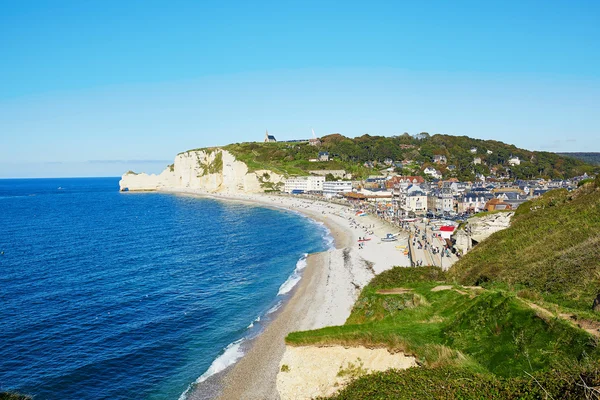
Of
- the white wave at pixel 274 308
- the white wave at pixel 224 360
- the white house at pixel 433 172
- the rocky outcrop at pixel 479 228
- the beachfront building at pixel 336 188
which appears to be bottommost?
the white wave at pixel 224 360

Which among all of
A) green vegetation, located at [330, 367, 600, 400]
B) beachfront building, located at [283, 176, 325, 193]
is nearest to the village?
beachfront building, located at [283, 176, 325, 193]

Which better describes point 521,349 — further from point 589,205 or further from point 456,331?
point 589,205

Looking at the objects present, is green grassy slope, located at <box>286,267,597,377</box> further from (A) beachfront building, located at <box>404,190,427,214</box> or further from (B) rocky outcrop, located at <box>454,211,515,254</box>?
(A) beachfront building, located at <box>404,190,427,214</box>

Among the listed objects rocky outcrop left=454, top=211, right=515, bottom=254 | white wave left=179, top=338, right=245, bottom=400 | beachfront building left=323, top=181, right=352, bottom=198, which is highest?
beachfront building left=323, top=181, right=352, bottom=198

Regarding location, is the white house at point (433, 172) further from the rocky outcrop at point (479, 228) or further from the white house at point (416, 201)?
the rocky outcrop at point (479, 228)

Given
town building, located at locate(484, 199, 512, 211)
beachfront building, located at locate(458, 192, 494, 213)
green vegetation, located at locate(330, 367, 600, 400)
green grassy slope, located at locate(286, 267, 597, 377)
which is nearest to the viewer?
green vegetation, located at locate(330, 367, 600, 400)

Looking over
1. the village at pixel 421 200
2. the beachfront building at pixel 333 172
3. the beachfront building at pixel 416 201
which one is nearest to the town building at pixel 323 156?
the village at pixel 421 200

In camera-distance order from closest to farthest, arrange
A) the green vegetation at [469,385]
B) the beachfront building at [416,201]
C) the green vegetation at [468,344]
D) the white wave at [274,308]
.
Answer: the green vegetation at [469,385]
the green vegetation at [468,344]
the white wave at [274,308]
the beachfront building at [416,201]
